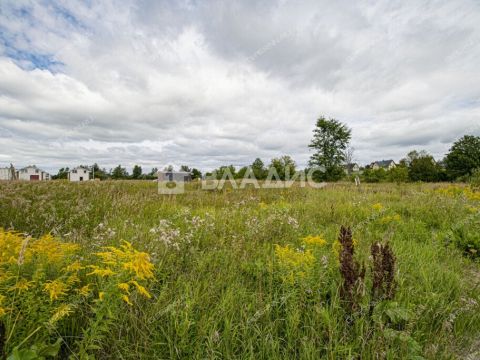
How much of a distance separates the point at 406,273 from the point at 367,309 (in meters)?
1.45

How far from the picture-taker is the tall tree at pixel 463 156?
40969 millimetres

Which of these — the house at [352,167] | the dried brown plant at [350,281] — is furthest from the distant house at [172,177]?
the house at [352,167]

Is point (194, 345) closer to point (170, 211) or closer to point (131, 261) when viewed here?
point (131, 261)

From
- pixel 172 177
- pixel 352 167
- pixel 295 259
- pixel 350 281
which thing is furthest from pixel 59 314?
pixel 352 167

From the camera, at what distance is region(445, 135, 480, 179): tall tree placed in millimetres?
40969

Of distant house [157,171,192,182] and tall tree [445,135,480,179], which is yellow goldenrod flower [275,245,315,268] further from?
tall tree [445,135,480,179]

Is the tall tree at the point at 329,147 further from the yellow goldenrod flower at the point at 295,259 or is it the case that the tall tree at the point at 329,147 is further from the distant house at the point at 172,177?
the yellow goldenrod flower at the point at 295,259

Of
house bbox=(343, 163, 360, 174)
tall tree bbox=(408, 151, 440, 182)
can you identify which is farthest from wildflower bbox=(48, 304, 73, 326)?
tall tree bbox=(408, 151, 440, 182)

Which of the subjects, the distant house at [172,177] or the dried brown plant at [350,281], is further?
the distant house at [172,177]

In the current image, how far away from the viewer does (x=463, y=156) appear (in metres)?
41.3

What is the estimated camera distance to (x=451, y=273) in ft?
9.77

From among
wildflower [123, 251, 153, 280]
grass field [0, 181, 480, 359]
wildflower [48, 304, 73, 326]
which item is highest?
wildflower [123, 251, 153, 280]

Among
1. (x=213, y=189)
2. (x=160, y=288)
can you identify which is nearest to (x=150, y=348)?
(x=160, y=288)

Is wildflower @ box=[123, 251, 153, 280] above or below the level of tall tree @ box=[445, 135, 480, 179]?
below
